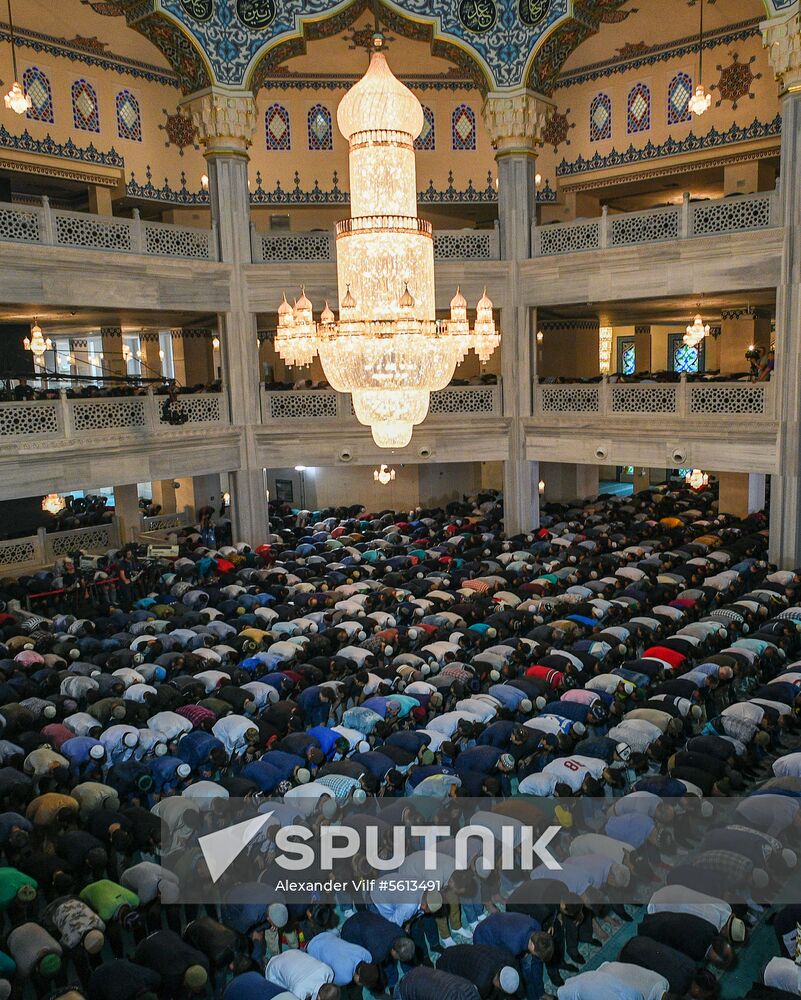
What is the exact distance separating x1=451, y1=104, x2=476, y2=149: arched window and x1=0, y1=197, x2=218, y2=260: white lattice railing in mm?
7004

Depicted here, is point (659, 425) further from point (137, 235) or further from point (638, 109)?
point (137, 235)

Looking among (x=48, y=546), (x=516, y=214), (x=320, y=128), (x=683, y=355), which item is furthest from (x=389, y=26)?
(x=683, y=355)

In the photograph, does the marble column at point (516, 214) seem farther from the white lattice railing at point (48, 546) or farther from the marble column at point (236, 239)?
the white lattice railing at point (48, 546)

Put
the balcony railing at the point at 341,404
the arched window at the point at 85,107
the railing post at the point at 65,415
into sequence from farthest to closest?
the arched window at the point at 85,107 → the balcony railing at the point at 341,404 → the railing post at the point at 65,415

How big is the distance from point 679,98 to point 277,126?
856cm

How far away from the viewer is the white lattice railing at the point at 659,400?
13602mm

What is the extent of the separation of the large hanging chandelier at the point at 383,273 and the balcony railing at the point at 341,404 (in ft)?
25.0

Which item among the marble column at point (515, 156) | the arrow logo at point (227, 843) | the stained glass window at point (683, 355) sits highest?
the marble column at point (515, 156)

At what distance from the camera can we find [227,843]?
668 cm

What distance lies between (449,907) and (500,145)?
13.6m

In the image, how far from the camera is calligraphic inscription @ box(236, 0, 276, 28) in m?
15.2

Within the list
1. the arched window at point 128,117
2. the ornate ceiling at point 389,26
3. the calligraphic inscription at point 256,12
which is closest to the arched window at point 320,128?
the ornate ceiling at point 389,26

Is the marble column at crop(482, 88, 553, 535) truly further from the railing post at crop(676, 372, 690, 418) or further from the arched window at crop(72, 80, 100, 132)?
the arched window at crop(72, 80, 100, 132)

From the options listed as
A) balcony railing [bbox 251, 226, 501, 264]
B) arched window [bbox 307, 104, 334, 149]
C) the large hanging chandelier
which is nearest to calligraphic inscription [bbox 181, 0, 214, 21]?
balcony railing [bbox 251, 226, 501, 264]
